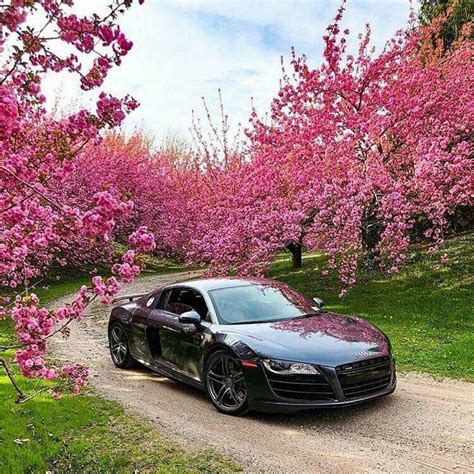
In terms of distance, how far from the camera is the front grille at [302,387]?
531cm

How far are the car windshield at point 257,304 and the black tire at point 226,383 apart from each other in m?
0.51

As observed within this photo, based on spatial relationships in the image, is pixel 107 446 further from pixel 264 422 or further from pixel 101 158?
pixel 101 158

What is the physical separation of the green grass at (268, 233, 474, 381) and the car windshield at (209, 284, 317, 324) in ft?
7.00

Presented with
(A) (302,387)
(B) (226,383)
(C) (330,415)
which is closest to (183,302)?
(B) (226,383)

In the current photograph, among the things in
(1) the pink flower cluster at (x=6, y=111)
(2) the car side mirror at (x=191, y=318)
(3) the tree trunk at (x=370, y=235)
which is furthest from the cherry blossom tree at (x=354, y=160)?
(1) the pink flower cluster at (x=6, y=111)

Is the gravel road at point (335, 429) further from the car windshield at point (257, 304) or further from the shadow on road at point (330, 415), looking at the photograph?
the car windshield at point (257, 304)

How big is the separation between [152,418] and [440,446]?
113 inches

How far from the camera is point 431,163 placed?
11969 millimetres

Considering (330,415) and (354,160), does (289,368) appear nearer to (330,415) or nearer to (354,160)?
(330,415)

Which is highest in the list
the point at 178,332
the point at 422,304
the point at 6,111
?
the point at 6,111

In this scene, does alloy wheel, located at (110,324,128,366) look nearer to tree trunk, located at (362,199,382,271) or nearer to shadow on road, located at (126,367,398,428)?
shadow on road, located at (126,367,398,428)

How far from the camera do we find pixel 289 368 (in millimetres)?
5340

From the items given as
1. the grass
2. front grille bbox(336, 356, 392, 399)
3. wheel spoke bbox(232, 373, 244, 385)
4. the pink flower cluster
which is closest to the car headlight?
front grille bbox(336, 356, 392, 399)

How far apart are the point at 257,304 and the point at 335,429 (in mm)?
1951
